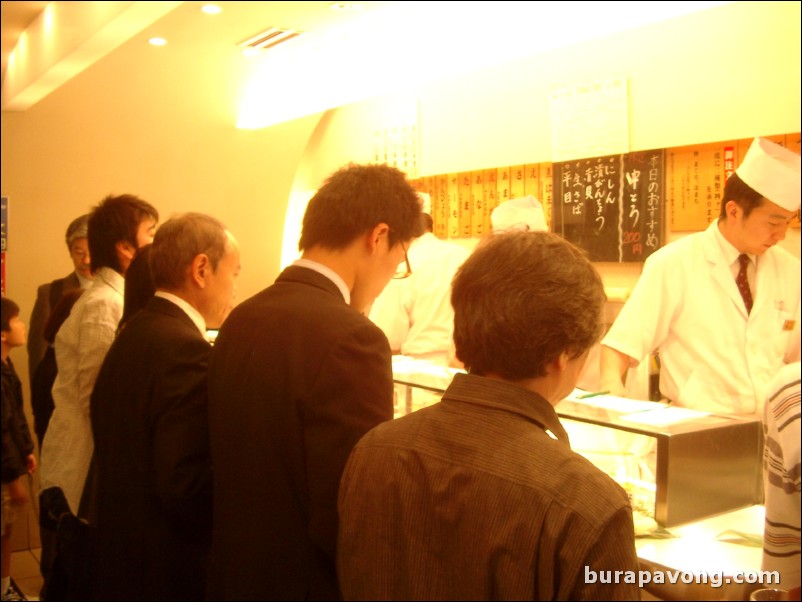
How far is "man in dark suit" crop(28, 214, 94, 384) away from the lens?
3094mm

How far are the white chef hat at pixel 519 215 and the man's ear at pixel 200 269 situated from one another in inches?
27.1

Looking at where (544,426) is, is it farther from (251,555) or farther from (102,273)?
(102,273)

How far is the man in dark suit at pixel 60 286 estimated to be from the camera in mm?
3094

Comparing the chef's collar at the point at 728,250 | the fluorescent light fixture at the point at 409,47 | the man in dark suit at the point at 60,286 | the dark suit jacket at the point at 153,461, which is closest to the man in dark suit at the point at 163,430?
the dark suit jacket at the point at 153,461

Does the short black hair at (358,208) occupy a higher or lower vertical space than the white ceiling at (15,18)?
lower

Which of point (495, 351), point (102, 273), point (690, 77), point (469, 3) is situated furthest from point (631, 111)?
point (469, 3)

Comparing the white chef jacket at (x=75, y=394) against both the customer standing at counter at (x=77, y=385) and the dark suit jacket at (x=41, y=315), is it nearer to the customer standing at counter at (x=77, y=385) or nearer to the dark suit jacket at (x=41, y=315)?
the customer standing at counter at (x=77, y=385)

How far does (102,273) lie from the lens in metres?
2.28

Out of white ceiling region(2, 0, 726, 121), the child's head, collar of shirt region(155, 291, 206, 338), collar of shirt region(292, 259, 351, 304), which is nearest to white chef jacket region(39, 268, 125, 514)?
collar of shirt region(155, 291, 206, 338)

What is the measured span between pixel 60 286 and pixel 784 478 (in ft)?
10.7

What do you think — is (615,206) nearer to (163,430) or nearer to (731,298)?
(731,298)

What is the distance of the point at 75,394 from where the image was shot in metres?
2.16

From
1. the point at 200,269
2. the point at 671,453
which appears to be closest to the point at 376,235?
the point at 200,269

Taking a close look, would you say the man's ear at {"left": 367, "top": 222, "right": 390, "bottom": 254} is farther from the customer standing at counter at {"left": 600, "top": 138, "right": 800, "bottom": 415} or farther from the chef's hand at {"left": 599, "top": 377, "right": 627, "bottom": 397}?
the chef's hand at {"left": 599, "top": 377, "right": 627, "bottom": 397}
